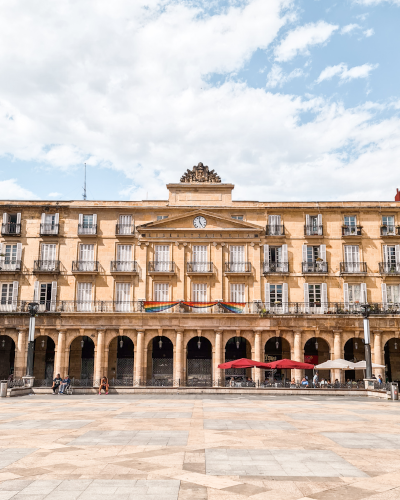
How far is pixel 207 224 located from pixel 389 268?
16.7 m

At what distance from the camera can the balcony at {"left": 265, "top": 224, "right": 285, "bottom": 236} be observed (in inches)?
1895

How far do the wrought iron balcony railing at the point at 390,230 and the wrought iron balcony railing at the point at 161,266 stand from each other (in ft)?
62.9

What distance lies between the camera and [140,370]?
44969 mm

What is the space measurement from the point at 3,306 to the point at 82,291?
23.0 ft

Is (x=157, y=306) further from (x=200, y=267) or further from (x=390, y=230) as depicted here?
(x=390, y=230)

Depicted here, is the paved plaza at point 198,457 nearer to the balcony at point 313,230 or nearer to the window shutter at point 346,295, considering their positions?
the window shutter at point 346,295

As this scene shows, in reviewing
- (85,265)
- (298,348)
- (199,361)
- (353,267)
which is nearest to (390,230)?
(353,267)

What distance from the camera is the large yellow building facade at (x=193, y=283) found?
4578 centimetres

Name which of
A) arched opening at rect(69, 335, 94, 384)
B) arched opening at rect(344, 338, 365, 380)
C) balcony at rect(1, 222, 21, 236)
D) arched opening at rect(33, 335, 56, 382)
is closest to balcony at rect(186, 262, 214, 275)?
arched opening at rect(69, 335, 94, 384)

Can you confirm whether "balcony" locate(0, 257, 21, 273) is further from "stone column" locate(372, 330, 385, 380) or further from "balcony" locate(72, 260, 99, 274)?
"stone column" locate(372, 330, 385, 380)

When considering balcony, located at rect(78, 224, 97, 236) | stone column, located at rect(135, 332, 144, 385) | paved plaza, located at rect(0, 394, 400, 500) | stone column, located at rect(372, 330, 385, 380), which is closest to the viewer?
paved plaza, located at rect(0, 394, 400, 500)

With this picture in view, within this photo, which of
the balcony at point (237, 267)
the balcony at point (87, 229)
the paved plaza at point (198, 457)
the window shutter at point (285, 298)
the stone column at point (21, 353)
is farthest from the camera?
the balcony at point (87, 229)

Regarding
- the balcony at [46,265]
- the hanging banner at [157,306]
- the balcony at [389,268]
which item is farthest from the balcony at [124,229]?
the balcony at [389,268]

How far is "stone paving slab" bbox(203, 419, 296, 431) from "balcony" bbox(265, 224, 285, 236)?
2991 cm
